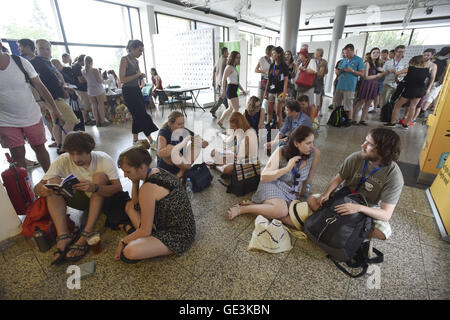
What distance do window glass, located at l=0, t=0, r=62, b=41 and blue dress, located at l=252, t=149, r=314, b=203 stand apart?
746 cm

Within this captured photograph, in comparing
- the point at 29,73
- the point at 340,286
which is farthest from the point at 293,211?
the point at 29,73

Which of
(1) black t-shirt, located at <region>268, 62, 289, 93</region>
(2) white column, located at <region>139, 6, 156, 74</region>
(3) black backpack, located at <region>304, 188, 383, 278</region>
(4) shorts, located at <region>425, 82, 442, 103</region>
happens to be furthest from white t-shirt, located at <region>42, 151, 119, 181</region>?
(2) white column, located at <region>139, 6, 156, 74</region>

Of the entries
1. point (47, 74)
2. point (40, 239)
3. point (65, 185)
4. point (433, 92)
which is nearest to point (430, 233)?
point (65, 185)

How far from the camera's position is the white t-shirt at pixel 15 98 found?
2150 mm

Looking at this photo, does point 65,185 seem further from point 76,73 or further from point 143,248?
point 76,73

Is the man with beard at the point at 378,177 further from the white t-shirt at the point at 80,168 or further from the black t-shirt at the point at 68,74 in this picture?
the black t-shirt at the point at 68,74

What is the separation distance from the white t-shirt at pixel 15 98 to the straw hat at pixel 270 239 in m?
2.70

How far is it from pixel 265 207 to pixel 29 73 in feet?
9.38

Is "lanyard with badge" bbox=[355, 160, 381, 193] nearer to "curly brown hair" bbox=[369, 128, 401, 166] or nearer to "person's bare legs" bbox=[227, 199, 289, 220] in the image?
"curly brown hair" bbox=[369, 128, 401, 166]

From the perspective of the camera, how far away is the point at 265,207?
201 centimetres

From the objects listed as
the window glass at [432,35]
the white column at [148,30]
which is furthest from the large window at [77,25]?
the window glass at [432,35]

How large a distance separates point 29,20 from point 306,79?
292 inches

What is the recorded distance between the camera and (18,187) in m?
1.95
